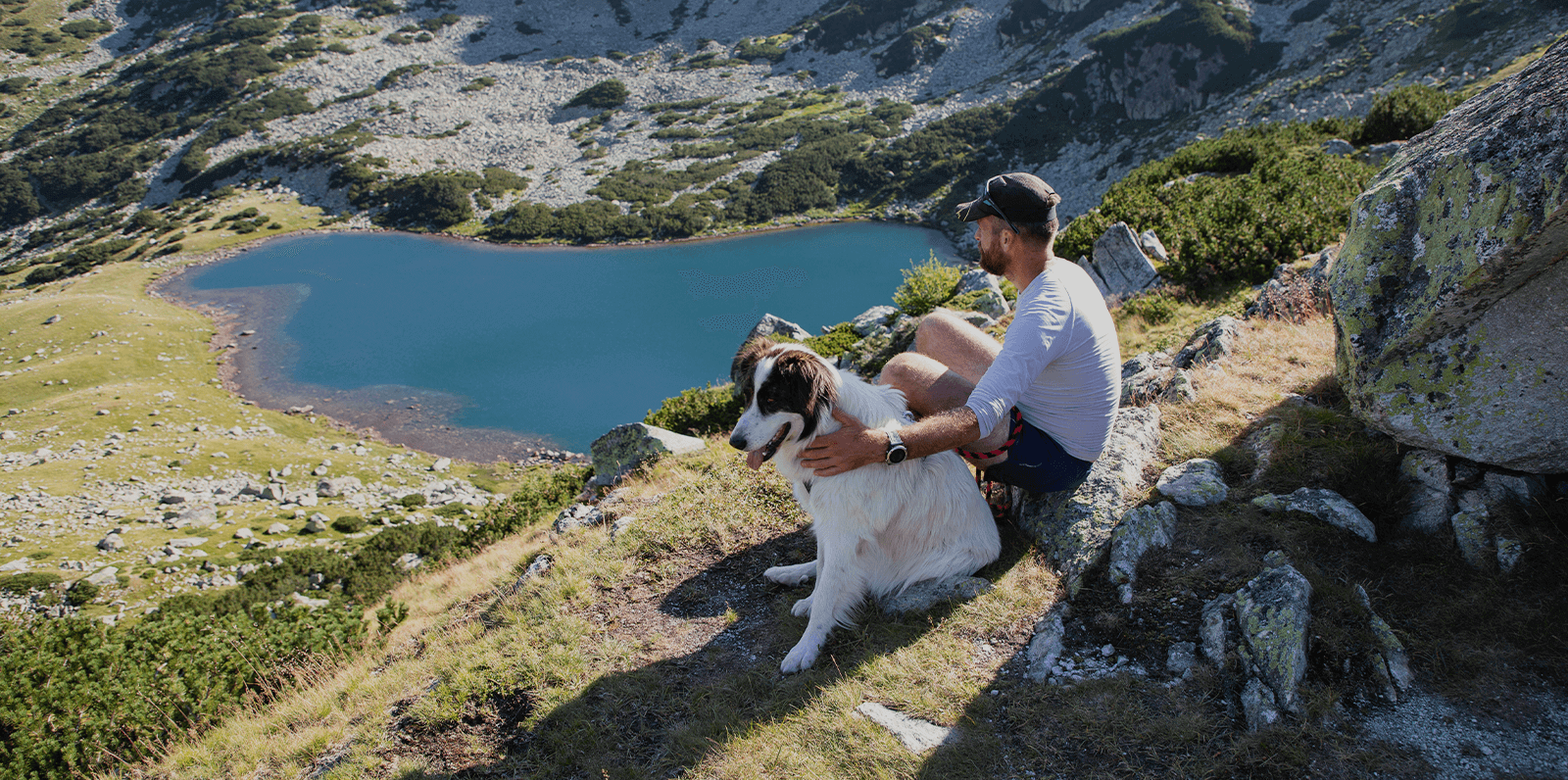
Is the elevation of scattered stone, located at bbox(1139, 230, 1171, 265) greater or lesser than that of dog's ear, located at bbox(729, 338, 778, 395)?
lesser

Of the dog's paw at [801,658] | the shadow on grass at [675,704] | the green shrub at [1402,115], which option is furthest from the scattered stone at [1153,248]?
the dog's paw at [801,658]

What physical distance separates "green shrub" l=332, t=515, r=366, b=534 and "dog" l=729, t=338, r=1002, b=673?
19309 millimetres

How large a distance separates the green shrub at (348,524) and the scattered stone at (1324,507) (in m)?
21.5

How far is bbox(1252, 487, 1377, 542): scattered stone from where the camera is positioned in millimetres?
3549

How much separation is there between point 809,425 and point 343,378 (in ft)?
116

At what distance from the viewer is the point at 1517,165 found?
2.85 m

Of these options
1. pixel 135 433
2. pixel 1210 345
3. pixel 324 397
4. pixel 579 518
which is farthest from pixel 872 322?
pixel 135 433

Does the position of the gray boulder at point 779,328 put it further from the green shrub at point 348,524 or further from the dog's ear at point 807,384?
the green shrub at point 348,524

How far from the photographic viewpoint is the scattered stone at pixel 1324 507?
3.55 meters

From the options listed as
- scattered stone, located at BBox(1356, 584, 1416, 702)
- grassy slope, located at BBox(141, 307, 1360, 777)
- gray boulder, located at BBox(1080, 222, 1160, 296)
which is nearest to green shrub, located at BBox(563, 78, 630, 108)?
gray boulder, located at BBox(1080, 222, 1160, 296)

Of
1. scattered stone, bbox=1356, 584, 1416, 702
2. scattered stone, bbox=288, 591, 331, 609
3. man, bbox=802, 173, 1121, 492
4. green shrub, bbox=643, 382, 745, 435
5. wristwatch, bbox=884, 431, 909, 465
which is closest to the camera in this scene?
scattered stone, bbox=1356, 584, 1416, 702

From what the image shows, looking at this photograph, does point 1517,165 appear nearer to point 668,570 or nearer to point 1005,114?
point 668,570

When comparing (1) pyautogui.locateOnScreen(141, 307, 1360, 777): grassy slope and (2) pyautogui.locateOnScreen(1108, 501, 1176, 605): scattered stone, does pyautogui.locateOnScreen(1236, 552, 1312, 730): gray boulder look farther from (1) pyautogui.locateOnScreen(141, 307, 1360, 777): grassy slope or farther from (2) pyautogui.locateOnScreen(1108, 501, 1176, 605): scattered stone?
(2) pyautogui.locateOnScreen(1108, 501, 1176, 605): scattered stone

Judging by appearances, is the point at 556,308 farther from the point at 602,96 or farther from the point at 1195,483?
the point at 602,96
